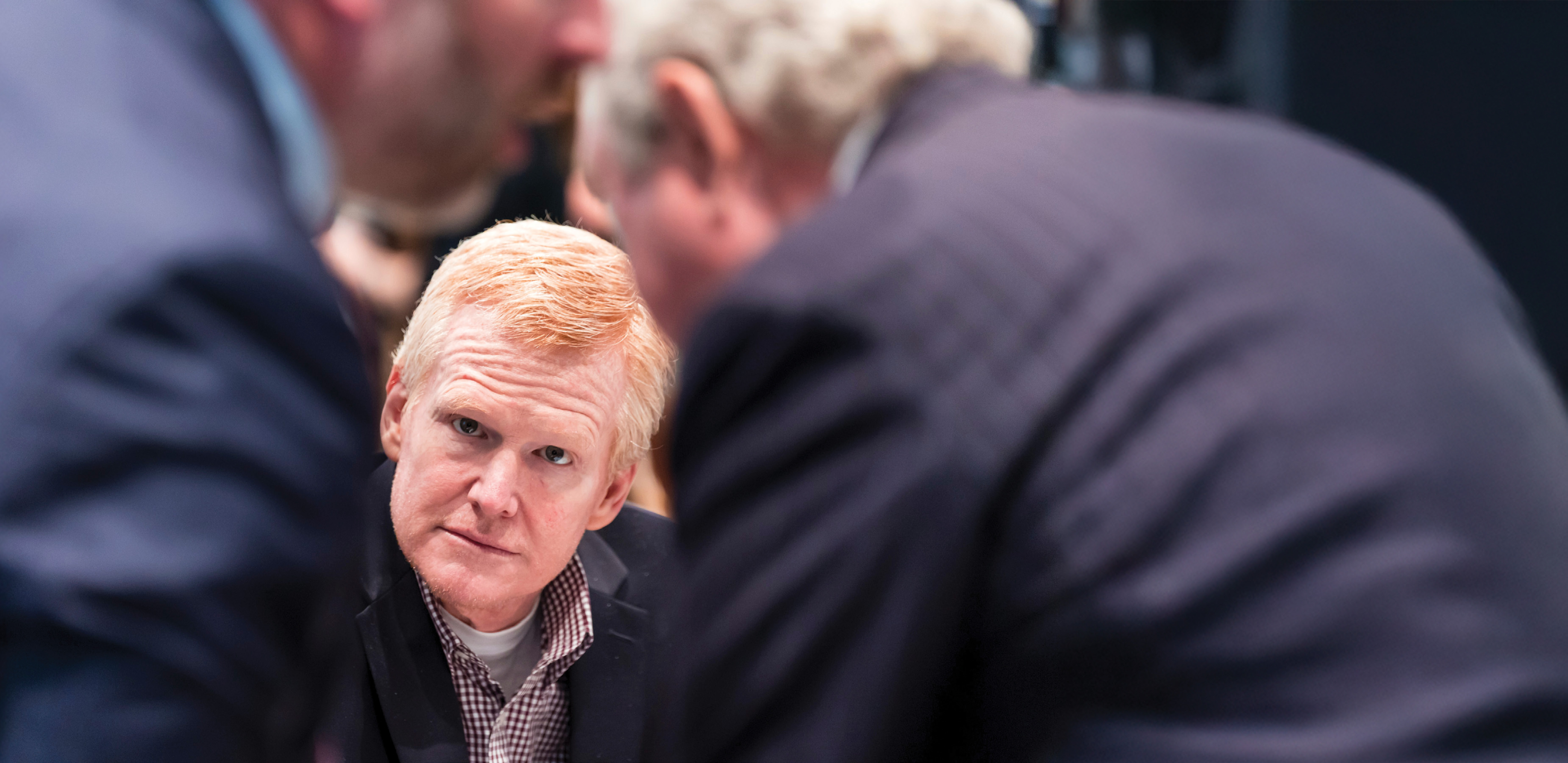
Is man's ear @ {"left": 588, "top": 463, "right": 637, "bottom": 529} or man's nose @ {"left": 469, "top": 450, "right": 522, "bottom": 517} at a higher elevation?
man's nose @ {"left": 469, "top": 450, "right": 522, "bottom": 517}

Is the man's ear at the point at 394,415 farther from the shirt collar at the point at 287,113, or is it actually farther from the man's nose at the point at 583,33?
the man's nose at the point at 583,33

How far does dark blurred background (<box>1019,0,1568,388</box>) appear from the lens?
328cm

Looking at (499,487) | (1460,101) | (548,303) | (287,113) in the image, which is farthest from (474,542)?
(1460,101)

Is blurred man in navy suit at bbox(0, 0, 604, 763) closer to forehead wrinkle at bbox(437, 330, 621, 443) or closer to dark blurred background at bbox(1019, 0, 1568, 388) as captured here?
forehead wrinkle at bbox(437, 330, 621, 443)

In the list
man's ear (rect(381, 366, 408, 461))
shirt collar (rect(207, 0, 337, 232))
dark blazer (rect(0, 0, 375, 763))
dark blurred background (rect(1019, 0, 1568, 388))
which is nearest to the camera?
dark blazer (rect(0, 0, 375, 763))

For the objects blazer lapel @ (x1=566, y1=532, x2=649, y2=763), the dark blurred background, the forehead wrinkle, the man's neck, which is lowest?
the dark blurred background

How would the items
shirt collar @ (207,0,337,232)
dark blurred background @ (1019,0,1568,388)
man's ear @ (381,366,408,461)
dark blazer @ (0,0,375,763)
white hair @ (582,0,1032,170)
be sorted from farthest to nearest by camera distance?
dark blurred background @ (1019,0,1568,388), white hair @ (582,0,1032,170), man's ear @ (381,366,408,461), shirt collar @ (207,0,337,232), dark blazer @ (0,0,375,763)

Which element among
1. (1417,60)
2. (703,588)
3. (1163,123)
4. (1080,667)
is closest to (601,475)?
(703,588)

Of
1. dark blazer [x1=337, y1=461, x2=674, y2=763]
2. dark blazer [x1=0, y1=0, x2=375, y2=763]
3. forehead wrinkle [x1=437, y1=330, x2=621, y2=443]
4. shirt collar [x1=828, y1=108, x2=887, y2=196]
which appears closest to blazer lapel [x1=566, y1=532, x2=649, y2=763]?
dark blazer [x1=337, y1=461, x2=674, y2=763]

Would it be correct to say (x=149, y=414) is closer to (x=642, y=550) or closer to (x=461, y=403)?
(x=461, y=403)

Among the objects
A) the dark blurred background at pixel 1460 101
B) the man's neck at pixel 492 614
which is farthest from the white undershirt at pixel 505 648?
the dark blurred background at pixel 1460 101

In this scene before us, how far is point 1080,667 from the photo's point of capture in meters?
0.82

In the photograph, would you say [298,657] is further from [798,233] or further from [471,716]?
[798,233]

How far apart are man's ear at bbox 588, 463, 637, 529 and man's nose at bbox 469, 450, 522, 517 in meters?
0.06
